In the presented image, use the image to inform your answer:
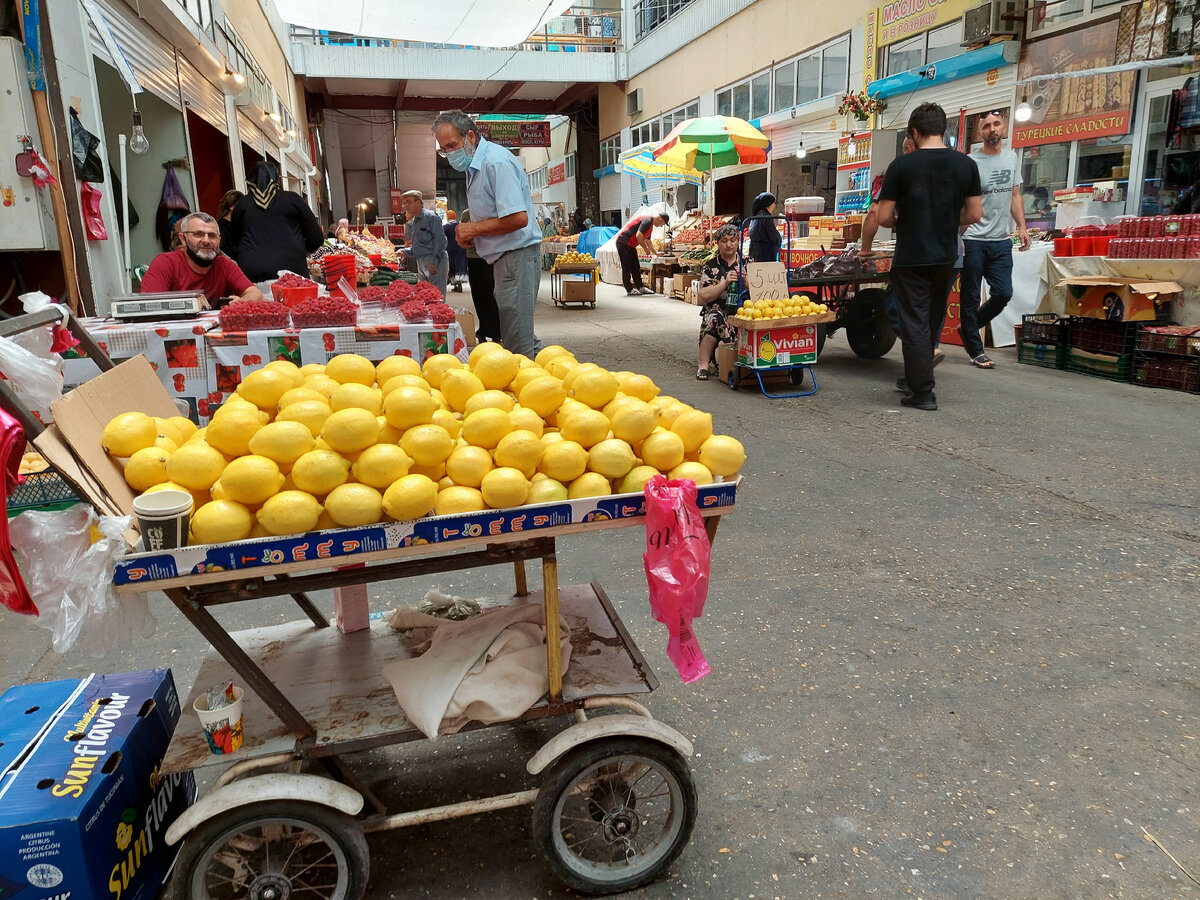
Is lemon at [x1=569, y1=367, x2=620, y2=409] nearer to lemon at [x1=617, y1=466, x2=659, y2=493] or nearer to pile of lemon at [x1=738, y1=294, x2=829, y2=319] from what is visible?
lemon at [x1=617, y1=466, x2=659, y2=493]

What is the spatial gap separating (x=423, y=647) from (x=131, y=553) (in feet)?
3.02

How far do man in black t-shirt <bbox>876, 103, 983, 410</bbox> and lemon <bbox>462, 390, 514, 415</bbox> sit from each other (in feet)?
16.5

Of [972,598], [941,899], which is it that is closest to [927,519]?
[972,598]

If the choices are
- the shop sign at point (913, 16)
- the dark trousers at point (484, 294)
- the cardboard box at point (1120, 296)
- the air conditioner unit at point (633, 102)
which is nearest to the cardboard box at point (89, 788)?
the dark trousers at point (484, 294)

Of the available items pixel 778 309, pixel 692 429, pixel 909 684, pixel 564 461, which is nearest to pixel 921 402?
pixel 778 309

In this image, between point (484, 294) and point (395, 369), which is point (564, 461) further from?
point (484, 294)

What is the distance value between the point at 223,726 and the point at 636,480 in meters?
1.15

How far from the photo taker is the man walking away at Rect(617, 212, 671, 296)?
1806 cm

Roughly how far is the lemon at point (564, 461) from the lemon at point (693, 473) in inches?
9.5

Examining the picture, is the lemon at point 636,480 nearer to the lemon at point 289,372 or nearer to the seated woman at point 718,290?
the lemon at point 289,372

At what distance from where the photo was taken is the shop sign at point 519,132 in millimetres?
30172

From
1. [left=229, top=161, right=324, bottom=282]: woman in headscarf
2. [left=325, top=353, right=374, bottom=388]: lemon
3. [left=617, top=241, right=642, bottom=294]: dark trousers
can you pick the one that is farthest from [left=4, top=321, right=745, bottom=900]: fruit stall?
[left=617, top=241, right=642, bottom=294]: dark trousers

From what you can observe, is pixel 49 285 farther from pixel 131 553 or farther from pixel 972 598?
pixel 972 598

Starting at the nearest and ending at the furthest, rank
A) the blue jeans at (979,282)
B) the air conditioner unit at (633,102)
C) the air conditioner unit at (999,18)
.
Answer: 1. the blue jeans at (979,282)
2. the air conditioner unit at (999,18)
3. the air conditioner unit at (633,102)
